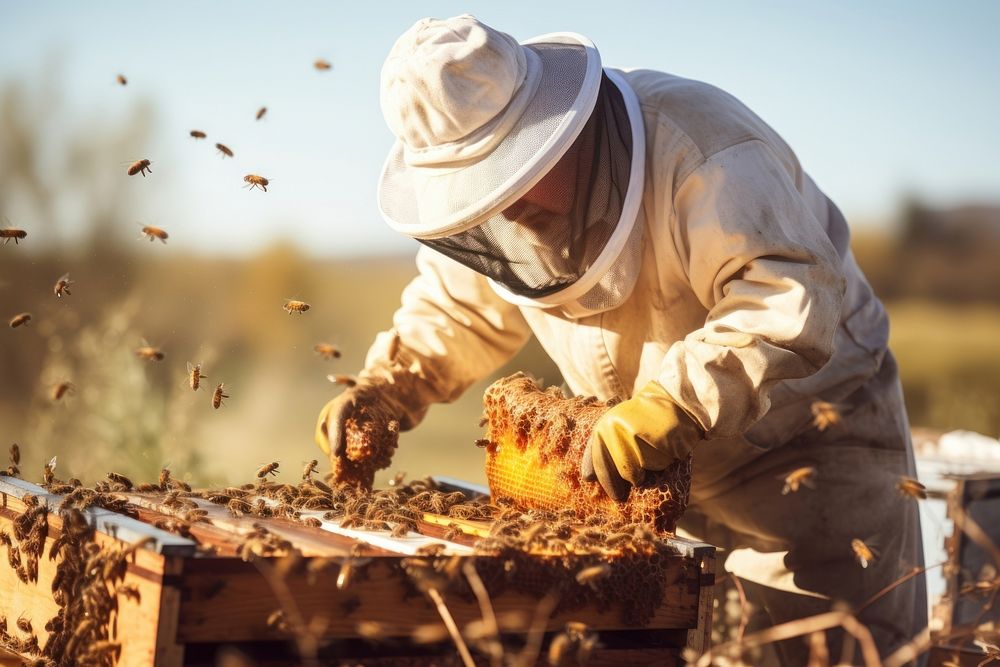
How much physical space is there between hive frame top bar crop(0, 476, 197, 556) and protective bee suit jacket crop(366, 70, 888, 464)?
1215 mm

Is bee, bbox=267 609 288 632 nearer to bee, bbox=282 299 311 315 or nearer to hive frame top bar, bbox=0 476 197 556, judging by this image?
hive frame top bar, bbox=0 476 197 556

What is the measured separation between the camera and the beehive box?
196 cm

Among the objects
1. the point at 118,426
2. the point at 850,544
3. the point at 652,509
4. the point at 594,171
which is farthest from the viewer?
the point at 118,426

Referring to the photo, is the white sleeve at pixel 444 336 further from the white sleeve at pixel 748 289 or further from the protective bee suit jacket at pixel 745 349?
the white sleeve at pixel 748 289

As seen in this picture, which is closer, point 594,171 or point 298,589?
point 298,589

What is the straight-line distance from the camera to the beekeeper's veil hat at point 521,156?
8.57 feet

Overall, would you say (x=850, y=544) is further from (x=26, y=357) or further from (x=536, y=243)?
(x=26, y=357)

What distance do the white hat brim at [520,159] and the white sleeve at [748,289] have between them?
0.38 m

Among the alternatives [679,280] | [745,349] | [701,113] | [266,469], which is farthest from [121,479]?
[701,113]

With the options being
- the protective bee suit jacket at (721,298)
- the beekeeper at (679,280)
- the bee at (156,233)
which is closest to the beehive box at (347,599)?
the beekeeper at (679,280)

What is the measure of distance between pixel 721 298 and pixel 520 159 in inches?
26.2

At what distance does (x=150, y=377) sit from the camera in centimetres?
787

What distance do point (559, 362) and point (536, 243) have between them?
0.71 m

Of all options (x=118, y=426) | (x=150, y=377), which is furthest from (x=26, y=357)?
(x=118, y=426)
